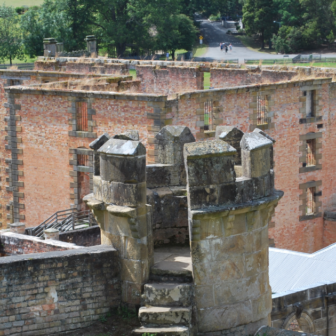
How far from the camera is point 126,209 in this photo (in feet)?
45.1

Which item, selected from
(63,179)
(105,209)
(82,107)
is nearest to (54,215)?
(63,179)

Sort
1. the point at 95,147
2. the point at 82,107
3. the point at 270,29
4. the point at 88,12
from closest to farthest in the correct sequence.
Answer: the point at 95,147
the point at 82,107
the point at 88,12
the point at 270,29

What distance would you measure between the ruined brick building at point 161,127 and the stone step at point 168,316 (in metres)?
13.8

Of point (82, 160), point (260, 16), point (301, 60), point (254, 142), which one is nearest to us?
point (254, 142)

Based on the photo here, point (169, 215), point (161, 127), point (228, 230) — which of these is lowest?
point (169, 215)

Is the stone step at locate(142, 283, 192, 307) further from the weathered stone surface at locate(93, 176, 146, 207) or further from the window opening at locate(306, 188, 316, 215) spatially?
the window opening at locate(306, 188, 316, 215)

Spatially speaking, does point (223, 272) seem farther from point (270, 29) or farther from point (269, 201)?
point (270, 29)

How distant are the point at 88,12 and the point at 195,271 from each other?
215 ft

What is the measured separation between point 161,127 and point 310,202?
950cm

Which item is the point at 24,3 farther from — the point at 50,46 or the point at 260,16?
the point at 50,46

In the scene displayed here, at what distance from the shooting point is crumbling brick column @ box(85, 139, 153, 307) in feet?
45.0

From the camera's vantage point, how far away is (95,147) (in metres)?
14.5

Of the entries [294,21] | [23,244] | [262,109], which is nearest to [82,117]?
[262,109]

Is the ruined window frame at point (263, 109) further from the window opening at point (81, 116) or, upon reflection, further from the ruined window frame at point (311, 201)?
the window opening at point (81, 116)
